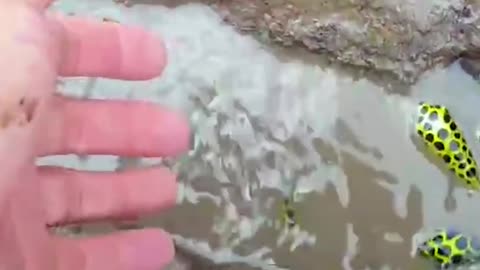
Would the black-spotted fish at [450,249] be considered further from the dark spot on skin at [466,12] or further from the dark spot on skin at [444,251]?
the dark spot on skin at [466,12]

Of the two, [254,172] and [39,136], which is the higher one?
[39,136]

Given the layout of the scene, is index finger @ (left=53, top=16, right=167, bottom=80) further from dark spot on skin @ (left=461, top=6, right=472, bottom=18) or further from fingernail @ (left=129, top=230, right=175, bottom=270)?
dark spot on skin @ (left=461, top=6, right=472, bottom=18)

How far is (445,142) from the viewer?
0.94 meters

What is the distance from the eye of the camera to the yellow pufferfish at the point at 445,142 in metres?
0.94

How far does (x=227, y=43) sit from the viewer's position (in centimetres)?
93

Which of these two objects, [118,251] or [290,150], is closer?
[118,251]

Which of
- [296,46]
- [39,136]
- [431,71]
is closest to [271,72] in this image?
[296,46]

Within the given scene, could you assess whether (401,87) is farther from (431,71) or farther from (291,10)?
(291,10)

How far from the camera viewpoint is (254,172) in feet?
3.02

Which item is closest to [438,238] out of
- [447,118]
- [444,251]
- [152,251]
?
[444,251]

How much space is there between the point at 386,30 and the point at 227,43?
0.49 ft

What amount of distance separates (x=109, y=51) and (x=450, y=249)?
41cm

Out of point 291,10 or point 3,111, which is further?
point 291,10

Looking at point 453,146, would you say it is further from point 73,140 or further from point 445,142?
point 73,140
